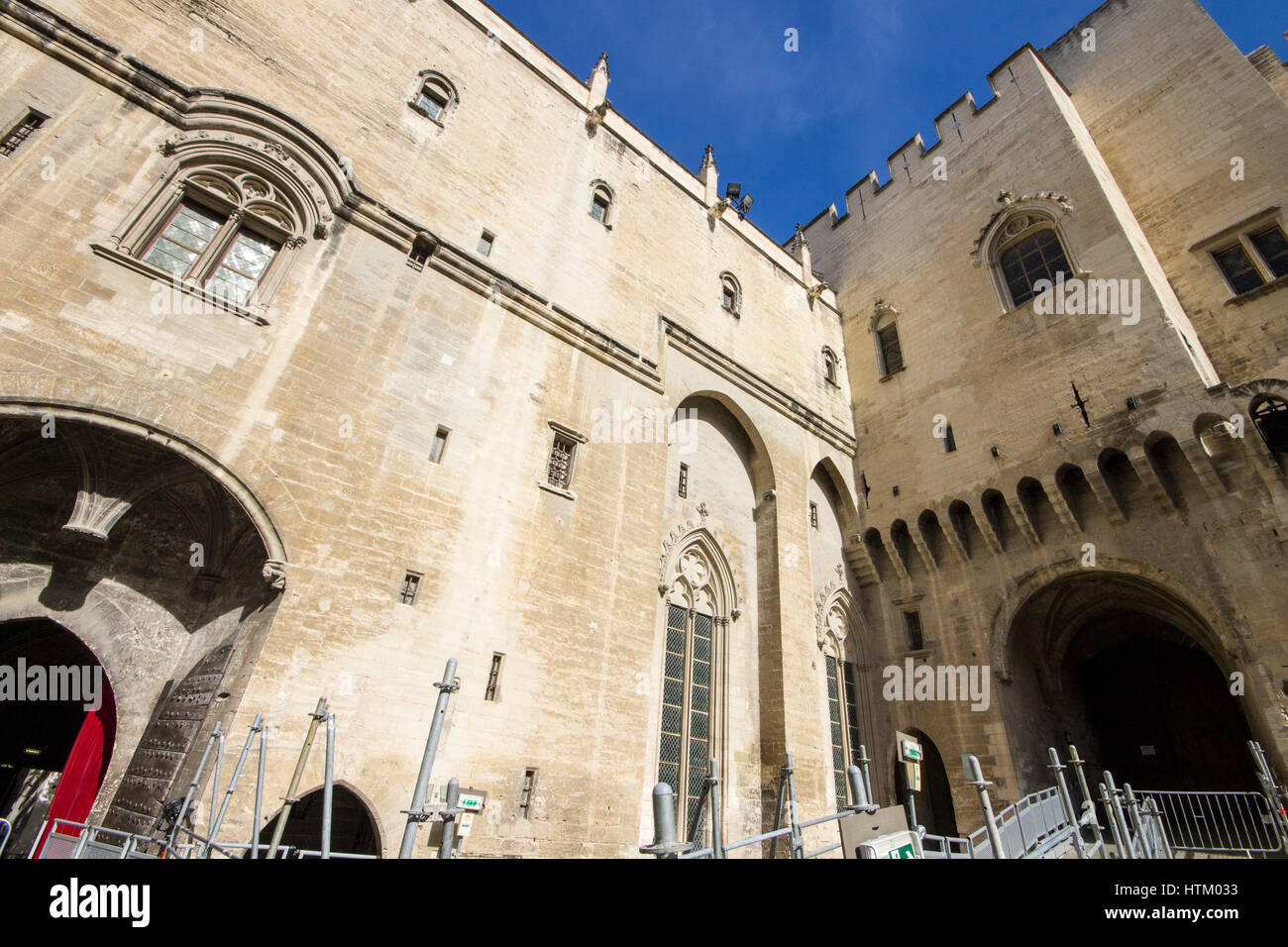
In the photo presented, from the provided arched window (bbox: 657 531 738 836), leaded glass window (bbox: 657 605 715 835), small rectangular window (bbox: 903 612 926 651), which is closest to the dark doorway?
small rectangular window (bbox: 903 612 926 651)

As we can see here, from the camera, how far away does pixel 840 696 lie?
1340 cm

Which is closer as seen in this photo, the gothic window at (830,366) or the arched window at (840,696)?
the arched window at (840,696)

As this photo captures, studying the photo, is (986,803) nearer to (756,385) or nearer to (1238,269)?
(756,385)

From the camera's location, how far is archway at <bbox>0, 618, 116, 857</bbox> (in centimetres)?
695

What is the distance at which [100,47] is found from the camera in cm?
759

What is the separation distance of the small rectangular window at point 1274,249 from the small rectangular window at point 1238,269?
0.20m

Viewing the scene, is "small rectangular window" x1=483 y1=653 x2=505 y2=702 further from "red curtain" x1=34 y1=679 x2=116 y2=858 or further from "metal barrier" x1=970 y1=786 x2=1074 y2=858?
"metal barrier" x1=970 y1=786 x2=1074 y2=858

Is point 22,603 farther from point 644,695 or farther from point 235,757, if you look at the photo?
point 644,695

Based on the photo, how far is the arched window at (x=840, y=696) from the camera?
12711 millimetres

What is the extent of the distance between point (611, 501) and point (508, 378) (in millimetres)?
2773

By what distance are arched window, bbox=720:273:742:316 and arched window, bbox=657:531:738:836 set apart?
6.68 meters

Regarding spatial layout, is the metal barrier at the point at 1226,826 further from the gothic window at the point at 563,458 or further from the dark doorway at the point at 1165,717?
the gothic window at the point at 563,458

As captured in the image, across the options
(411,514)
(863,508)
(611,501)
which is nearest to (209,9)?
(411,514)

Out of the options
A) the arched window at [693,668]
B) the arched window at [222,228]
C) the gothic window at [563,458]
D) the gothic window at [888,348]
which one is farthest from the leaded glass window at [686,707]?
the gothic window at [888,348]
